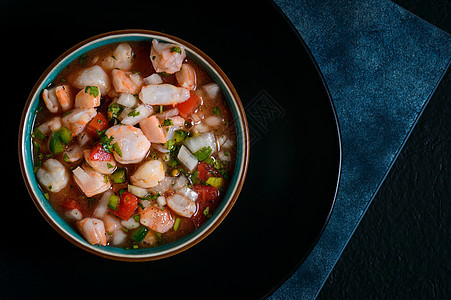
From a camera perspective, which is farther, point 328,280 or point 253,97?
point 328,280

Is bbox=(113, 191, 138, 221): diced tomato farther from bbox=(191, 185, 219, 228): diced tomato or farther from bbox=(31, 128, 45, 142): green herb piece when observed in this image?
bbox=(31, 128, 45, 142): green herb piece

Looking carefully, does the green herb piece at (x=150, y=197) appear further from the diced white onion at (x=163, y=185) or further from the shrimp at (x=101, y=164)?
the shrimp at (x=101, y=164)

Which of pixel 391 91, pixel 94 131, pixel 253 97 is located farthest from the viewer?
pixel 391 91

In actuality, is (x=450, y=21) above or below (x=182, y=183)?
below

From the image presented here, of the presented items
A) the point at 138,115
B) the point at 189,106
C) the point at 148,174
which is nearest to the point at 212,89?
the point at 189,106

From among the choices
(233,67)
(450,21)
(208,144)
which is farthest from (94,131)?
(450,21)

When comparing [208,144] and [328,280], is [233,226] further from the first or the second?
[328,280]

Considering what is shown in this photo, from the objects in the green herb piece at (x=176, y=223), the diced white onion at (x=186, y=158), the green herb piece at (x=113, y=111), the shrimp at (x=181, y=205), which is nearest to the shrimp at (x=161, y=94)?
the green herb piece at (x=113, y=111)
